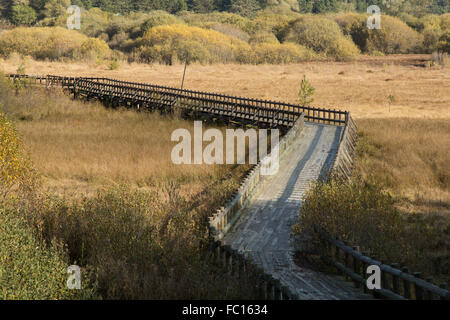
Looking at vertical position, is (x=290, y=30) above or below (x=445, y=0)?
below

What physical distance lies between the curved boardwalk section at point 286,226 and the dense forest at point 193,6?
99.8m

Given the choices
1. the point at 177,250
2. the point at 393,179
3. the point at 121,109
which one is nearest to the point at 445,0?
the point at 121,109

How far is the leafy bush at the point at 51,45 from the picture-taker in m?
73.6

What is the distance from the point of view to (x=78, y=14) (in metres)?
106

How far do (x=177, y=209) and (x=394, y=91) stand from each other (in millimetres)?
36824

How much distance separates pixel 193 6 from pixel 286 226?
445 feet

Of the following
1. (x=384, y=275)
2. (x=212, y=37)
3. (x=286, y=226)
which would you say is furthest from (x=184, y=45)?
(x=384, y=275)

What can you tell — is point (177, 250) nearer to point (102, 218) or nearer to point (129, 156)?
point (102, 218)

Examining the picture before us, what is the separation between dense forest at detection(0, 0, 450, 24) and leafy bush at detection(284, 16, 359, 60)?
2715 centimetres

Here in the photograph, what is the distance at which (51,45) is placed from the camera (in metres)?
76.0

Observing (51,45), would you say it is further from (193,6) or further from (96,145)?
(193,6)

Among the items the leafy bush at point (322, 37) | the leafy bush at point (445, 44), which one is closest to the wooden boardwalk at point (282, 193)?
the leafy bush at point (445, 44)

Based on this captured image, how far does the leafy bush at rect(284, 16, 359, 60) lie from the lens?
8388cm

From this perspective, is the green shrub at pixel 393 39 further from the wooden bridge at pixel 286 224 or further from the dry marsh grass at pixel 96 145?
the wooden bridge at pixel 286 224
